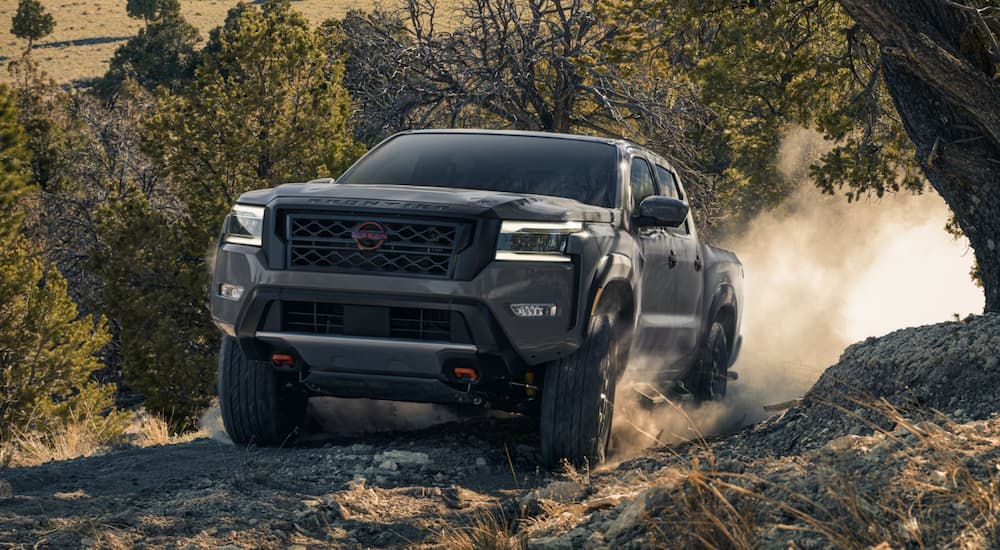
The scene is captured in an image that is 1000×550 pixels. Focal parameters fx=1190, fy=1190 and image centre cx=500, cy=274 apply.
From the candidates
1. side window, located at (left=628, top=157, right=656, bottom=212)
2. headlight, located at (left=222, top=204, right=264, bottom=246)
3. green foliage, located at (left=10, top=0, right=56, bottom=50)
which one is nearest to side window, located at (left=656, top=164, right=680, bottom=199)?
side window, located at (left=628, top=157, right=656, bottom=212)

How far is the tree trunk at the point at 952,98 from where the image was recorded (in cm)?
809

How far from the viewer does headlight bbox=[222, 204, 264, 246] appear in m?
6.18

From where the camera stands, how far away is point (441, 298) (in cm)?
579

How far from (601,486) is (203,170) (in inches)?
916

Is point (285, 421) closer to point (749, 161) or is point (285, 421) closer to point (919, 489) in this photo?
point (919, 489)

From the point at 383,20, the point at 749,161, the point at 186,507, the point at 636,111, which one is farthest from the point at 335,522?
the point at 749,161

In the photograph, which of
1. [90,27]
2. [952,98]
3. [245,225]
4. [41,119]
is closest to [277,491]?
[245,225]

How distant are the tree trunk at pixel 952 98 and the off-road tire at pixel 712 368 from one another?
1948 mm

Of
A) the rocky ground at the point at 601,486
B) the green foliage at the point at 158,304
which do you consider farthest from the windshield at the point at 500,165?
the green foliage at the point at 158,304

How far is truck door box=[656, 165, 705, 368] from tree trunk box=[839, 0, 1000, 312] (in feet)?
5.80

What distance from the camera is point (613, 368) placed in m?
6.41

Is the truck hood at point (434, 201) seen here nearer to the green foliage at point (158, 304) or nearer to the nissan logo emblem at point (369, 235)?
the nissan logo emblem at point (369, 235)

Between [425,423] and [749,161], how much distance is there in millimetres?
22883

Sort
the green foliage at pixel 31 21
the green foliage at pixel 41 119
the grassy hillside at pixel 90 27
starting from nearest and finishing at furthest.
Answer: the green foliage at pixel 41 119, the green foliage at pixel 31 21, the grassy hillside at pixel 90 27
